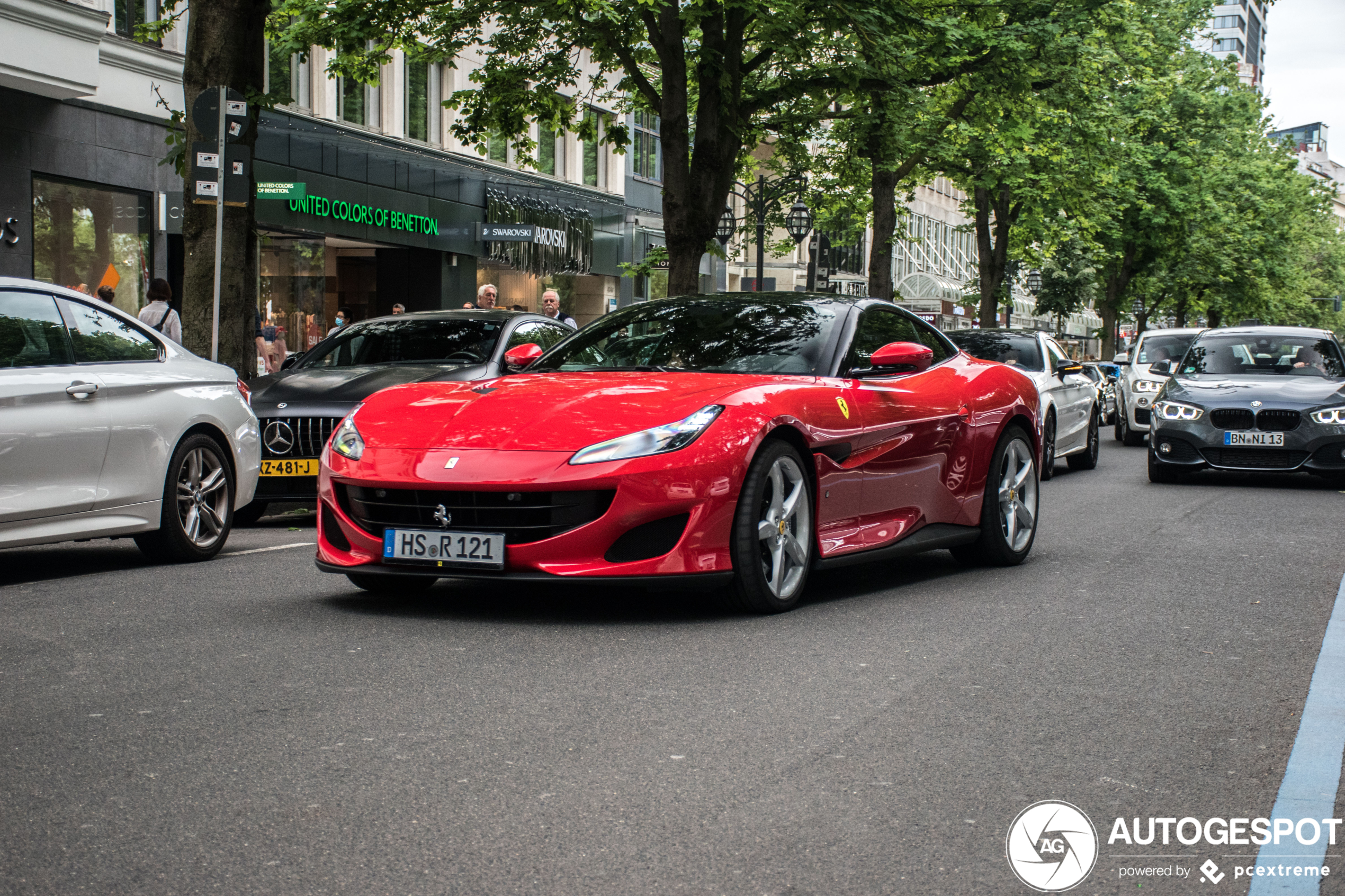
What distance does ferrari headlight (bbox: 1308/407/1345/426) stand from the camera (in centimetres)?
1447

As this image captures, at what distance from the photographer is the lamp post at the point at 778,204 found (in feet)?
96.9

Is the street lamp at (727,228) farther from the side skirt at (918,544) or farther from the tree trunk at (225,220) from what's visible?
the side skirt at (918,544)

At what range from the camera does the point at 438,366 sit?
11.6 metres

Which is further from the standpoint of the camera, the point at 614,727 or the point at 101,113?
the point at 101,113

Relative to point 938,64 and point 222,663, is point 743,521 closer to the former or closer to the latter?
point 222,663

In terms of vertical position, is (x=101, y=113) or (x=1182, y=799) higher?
(x=101, y=113)

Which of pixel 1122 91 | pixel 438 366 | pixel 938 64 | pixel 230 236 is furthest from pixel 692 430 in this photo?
Result: pixel 1122 91

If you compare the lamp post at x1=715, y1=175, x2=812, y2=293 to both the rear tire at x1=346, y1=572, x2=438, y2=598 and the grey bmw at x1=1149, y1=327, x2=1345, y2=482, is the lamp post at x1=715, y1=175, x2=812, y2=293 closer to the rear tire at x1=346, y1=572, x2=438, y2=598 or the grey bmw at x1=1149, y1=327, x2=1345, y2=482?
the grey bmw at x1=1149, y1=327, x2=1345, y2=482

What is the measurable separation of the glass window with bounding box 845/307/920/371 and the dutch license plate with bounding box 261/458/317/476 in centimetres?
443

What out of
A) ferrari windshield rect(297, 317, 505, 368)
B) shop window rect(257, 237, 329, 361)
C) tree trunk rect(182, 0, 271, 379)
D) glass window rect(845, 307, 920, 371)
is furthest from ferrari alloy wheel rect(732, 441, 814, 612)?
shop window rect(257, 237, 329, 361)

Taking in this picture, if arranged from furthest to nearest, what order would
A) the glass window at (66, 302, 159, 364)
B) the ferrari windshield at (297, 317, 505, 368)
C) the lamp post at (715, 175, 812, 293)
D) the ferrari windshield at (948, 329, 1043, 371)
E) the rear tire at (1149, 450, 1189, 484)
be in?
1. the lamp post at (715, 175, 812, 293)
2. the ferrari windshield at (948, 329, 1043, 371)
3. the rear tire at (1149, 450, 1189, 484)
4. the ferrari windshield at (297, 317, 505, 368)
5. the glass window at (66, 302, 159, 364)

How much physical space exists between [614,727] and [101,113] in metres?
20.0

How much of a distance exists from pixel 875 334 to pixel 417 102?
26373mm

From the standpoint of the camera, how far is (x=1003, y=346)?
17250mm
